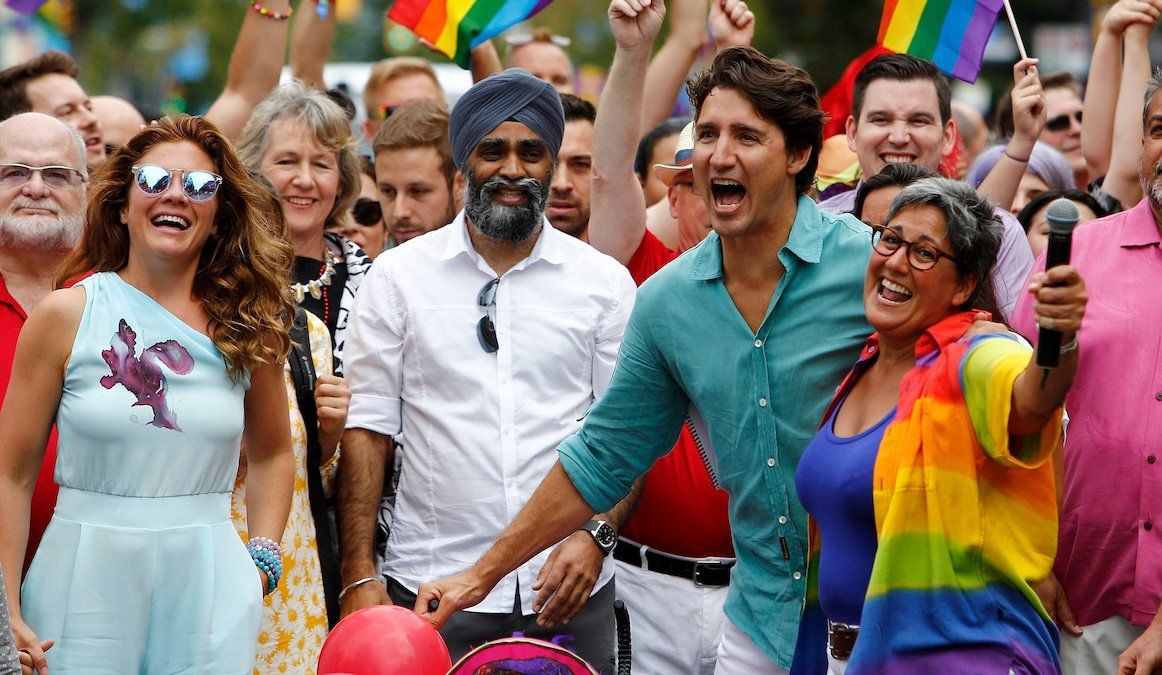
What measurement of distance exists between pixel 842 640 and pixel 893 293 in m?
0.94

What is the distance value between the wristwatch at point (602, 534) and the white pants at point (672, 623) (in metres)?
0.42

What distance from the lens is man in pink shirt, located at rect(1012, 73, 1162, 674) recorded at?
4906 mm

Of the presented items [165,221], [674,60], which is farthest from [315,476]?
[674,60]

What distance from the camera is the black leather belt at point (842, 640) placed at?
168 inches

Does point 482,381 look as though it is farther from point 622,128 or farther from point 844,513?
point 844,513

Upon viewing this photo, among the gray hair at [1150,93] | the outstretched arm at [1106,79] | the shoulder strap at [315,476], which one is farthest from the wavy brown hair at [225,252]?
the outstretched arm at [1106,79]

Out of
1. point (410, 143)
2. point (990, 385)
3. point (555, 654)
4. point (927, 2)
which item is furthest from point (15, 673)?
point (927, 2)

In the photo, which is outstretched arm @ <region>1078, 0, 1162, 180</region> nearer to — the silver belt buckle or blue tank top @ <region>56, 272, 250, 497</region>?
the silver belt buckle

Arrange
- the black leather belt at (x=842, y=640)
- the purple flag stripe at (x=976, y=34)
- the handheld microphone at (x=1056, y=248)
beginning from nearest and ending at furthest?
the handheld microphone at (x=1056, y=248) < the black leather belt at (x=842, y=640) < the purple flag stripe at (x=976, y=34)

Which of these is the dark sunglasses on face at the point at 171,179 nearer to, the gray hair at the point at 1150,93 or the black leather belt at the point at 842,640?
the black leather belt at the point at 842,640

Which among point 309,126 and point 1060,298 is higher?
point 309,126

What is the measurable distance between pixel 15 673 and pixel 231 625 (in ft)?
3.55

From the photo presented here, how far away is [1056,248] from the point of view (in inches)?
137

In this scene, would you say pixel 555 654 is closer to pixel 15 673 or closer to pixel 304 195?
pixel 15 673
